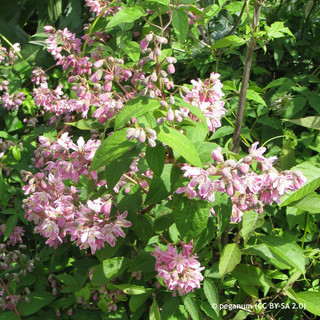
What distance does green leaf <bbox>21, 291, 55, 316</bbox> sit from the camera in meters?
1.92

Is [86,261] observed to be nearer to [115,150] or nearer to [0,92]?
[115,150]

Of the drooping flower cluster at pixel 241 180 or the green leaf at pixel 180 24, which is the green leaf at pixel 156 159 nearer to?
the drooping flower cluster at pixel 241 180

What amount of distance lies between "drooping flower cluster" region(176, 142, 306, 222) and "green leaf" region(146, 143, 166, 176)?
71mm

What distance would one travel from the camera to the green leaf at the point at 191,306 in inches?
58.2

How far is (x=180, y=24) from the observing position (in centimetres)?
139

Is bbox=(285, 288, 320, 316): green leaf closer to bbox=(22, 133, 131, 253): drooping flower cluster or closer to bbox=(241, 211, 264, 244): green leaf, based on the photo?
bbox=(241, 211, 264, 244): green leaf

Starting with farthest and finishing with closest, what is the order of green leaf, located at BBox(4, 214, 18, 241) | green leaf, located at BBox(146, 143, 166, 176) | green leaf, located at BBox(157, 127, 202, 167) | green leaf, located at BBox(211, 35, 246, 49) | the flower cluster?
green leaf, located at BBox(4, 214, 18, 241) → the flower cluster → green leaf, located at BBox(211, 35, 246, 49) → green leaf, located at BBox(146, 143, 166, 176) → green leaf, located at BBox(157, 127, 202, 167)

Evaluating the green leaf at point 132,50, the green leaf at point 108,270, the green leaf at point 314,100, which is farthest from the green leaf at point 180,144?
the green leaf at point 314,100

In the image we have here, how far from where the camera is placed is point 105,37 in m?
2.35

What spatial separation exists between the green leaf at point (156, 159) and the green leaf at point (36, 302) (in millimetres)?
→ 1181

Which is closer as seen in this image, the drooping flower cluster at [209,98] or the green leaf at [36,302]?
the drooping flower cluster at [209,98]

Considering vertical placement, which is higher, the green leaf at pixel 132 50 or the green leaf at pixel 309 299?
the green leaf at pixel 132 50

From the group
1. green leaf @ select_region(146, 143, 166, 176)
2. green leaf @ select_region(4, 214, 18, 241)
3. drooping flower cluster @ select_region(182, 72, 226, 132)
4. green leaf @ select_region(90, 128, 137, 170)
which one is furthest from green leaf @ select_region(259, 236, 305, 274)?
green leaf @ select_region(4, 214, 18, 241)

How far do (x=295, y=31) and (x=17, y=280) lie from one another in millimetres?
2105
